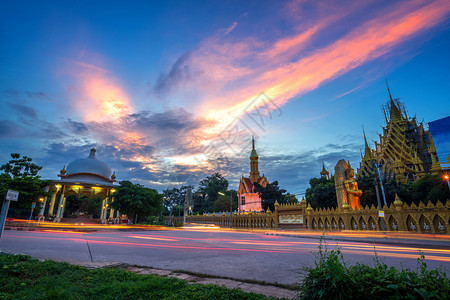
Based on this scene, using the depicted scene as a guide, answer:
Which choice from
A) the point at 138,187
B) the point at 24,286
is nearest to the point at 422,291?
the point at 24,286

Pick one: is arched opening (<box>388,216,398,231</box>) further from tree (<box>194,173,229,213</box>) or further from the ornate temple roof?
tree (<box>194,173,229,213</box>)

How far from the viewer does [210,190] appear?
9188cm

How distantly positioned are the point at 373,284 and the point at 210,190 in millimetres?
90999

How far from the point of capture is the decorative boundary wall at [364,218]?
15469mm

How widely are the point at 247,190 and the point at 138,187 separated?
33.8 m

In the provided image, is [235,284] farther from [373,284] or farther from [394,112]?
[394,112]

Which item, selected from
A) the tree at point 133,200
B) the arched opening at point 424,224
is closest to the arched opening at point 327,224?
the arched opening at point 424,224

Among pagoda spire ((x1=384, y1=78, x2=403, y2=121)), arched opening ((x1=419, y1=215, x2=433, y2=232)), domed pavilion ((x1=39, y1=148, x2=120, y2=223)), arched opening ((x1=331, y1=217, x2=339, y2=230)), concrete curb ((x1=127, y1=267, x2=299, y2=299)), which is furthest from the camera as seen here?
pagoda spire ((x1=384, y1=78, x2=403, y2=121))

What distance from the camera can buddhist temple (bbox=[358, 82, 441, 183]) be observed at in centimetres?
4469

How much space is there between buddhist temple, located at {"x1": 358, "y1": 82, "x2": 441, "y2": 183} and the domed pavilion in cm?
4680

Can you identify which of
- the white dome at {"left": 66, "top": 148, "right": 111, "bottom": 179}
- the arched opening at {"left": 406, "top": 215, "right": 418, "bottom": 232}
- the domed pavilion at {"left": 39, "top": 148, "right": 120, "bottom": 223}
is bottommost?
the arched opening at {"left": 406, "top": 215, "right": 418, "bottom": 232}

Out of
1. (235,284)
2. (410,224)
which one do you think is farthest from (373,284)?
(410,224)

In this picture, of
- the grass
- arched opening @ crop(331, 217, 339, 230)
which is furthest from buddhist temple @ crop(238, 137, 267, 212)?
the grass

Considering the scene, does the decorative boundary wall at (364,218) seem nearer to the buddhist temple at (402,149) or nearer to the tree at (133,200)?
the tree at (133,200)
